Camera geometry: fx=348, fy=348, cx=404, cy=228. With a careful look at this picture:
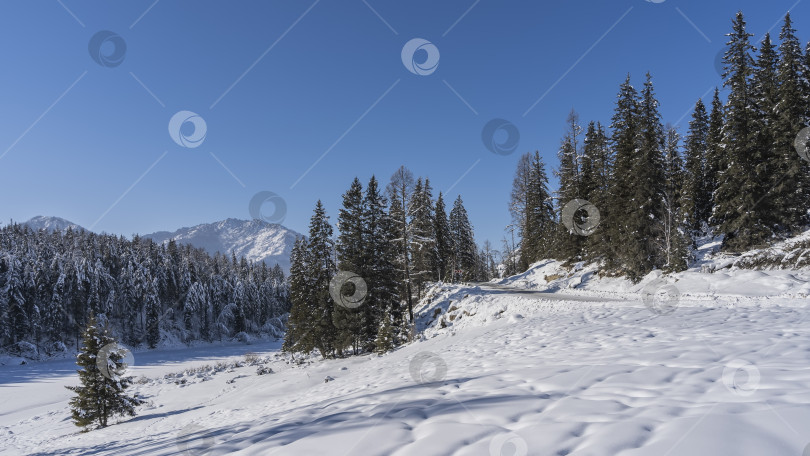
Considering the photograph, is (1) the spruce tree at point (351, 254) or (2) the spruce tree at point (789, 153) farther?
(1) the spruce tree at point (351, 254)

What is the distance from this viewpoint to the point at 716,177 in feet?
95.7

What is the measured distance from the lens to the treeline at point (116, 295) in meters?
49.4

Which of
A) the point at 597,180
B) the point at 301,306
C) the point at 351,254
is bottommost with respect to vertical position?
the point at 301,306

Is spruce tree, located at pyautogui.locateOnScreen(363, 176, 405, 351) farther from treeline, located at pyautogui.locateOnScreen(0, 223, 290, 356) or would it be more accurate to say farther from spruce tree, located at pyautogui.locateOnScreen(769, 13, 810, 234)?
treeline, located at pyautogui.locateOnScreen(0, 223, 290, 356)

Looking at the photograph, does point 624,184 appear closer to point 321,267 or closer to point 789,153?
point 789,153

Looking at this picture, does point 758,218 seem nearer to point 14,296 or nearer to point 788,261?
point 788,261

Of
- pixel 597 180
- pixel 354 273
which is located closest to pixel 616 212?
pixel 597 180

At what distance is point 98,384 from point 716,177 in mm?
45136

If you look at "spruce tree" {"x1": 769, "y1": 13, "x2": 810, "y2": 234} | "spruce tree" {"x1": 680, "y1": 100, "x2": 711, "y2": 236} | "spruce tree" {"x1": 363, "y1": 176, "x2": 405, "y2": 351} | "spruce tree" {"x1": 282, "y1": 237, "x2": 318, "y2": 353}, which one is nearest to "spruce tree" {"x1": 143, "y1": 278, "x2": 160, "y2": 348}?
"spruce tree" {"x1": 282, "y1": 237, "x2": 318, "y2": 353}

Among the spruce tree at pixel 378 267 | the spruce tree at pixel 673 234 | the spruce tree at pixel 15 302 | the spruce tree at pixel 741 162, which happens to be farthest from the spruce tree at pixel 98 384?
the spruce tree at pixel 15 302

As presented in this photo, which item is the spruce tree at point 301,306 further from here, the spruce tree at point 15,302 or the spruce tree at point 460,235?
the spruce tree at point 15,302

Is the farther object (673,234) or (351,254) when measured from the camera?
(351,254)

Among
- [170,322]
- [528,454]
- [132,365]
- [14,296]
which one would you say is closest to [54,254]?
[14,296]

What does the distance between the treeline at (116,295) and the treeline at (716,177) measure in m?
55.2
